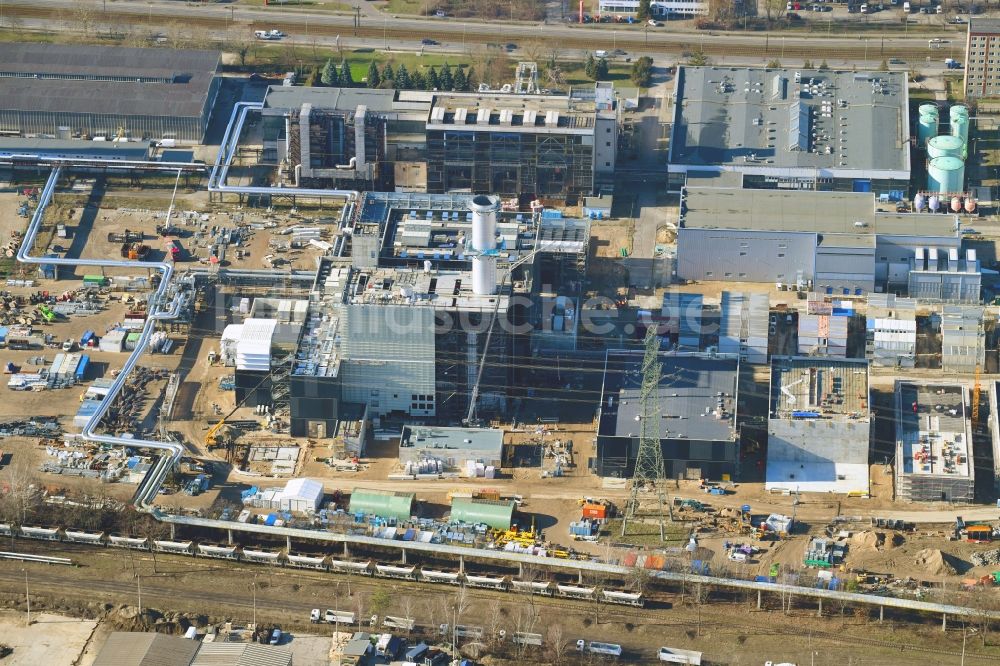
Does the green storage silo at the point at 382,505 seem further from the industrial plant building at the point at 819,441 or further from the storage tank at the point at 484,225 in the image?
the industrial plant building at the point at 819,441

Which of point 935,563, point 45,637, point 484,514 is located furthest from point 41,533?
point 935,563

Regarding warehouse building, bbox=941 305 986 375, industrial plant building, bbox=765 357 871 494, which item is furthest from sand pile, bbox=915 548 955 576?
warehouse building, bbox=941 305 986 375

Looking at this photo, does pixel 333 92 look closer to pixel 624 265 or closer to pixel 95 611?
pixel 624 265

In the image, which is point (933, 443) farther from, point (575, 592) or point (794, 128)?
point (794, 128)

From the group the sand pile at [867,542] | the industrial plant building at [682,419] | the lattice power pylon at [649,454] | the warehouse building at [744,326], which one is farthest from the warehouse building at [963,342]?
the lattice power pylon at [649,454]

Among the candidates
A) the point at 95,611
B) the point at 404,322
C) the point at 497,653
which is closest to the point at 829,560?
the point at 497,653
